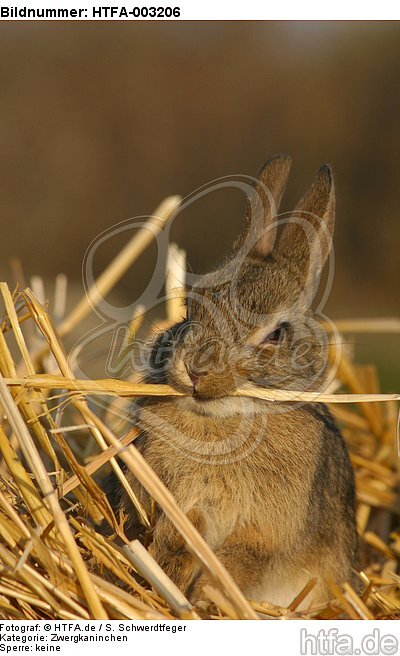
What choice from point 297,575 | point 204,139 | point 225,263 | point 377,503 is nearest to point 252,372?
point 225,263

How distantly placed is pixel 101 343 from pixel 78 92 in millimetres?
7414

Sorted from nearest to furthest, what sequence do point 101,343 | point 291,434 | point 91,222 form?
point 291,434, point 101,343, point 91,222

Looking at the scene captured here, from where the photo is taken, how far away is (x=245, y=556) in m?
3.43

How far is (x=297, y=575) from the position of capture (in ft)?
11.8

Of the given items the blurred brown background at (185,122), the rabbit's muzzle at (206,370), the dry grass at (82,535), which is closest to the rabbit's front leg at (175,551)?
the dry grass at (82,535)

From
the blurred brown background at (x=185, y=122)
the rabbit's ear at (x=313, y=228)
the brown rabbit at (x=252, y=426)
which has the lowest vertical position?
the brown rabbit at (x=252, y=426)

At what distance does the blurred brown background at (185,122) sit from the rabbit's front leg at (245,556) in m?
7.03

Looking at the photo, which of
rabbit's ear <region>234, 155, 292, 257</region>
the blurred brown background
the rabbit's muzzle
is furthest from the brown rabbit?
the blurred brown background

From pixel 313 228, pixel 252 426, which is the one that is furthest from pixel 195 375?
pixel 313 228

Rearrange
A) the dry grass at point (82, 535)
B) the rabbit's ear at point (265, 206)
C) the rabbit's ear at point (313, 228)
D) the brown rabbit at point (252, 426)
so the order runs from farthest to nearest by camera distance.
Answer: the rabbit's ear at point (265, 206) → the rabbit's ear at point (313, 228) → the brown rabbit at point (252, 426) → the dry grass at point (82, 535)

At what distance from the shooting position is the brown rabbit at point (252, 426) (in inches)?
129

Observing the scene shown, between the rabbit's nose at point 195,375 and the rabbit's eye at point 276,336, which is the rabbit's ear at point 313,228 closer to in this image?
the rabbit's eye at point 276,336

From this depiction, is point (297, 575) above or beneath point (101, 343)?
beneath

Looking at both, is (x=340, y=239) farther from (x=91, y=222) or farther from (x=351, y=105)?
(x=91, y=222)
